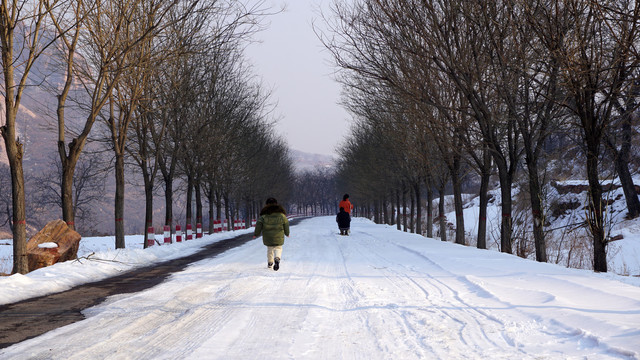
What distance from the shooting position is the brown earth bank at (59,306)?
5816mm

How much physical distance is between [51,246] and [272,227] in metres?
5.42

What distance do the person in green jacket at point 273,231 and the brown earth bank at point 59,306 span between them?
2.27m

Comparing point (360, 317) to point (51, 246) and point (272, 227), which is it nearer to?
point (272, 227)

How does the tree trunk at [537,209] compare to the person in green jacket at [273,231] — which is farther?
the tree trunk at [537,209]

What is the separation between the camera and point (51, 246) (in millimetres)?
12555

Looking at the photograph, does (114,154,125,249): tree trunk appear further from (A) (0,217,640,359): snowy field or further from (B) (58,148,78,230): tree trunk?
(A) (0,217,640,359): snowy field

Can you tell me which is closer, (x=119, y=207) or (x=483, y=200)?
(x=483, y=200)

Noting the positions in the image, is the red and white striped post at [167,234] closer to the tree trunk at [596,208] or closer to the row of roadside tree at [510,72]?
the row of roadside tree at [510,72]

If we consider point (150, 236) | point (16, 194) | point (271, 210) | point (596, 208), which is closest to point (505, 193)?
point (596, 208)

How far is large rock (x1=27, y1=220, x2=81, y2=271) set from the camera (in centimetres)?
1227

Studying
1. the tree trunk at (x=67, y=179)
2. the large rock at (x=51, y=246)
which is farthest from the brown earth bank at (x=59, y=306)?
the tree trunk at (x=67, y=179)

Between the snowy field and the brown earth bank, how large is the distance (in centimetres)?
28

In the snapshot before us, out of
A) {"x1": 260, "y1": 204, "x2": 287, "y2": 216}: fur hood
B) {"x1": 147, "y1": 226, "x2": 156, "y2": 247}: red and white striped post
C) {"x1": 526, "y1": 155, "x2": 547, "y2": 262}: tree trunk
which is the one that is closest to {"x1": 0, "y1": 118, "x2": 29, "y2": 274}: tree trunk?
{"x1": 260, "y1": 204, "x2": 287, "y2": 216}: fur hood

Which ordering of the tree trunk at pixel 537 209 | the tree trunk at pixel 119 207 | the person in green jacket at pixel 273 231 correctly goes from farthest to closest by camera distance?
the tree trunk at pixel 119 207, the tree trunk at pixel 537 209, the person in green jacket at pixel 273 231
